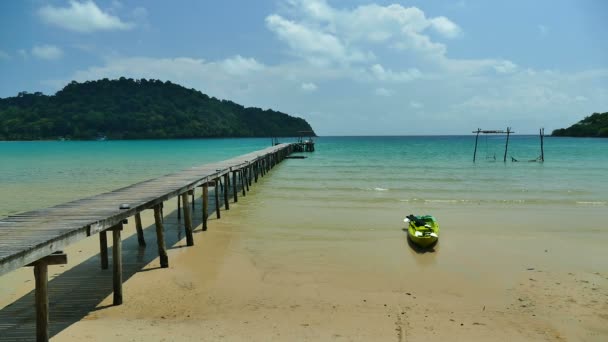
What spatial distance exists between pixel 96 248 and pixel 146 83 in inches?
5533

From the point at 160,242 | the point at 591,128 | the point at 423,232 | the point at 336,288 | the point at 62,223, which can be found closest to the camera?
the point at 62,223

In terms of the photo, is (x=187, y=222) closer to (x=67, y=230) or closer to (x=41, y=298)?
(x=67, y=230)

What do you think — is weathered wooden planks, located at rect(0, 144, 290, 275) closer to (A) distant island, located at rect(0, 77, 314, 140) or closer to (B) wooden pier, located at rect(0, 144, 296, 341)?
(B) wooden pier, located at rect(0, 144, 296, 341)

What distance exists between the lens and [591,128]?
12112 centimetres

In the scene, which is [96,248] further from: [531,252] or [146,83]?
[146,83]

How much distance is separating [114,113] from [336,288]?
424 ft

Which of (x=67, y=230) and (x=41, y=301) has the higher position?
(x=67, y=230)

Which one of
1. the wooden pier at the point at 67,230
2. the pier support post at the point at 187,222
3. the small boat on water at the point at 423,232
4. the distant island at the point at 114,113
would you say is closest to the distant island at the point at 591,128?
the distant island at the point at 114,113

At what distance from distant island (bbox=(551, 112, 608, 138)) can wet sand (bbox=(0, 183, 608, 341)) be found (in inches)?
4740

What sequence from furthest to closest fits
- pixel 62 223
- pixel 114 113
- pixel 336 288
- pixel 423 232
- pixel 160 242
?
pixel 114 113 < pixel 423 232 < pixel 160 242 < pixel 336 288 < pixel 62 223

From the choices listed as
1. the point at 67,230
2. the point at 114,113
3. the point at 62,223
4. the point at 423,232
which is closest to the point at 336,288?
the point at 423,232

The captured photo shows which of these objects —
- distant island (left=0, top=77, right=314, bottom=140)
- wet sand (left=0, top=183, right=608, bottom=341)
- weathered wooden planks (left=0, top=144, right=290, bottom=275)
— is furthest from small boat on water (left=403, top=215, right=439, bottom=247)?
distant island (left=0, top=77, right=314, bottom=140)

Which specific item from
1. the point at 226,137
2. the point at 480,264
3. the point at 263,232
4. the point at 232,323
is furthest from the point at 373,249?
the point at 226,137

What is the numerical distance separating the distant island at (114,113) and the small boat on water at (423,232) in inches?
4742
